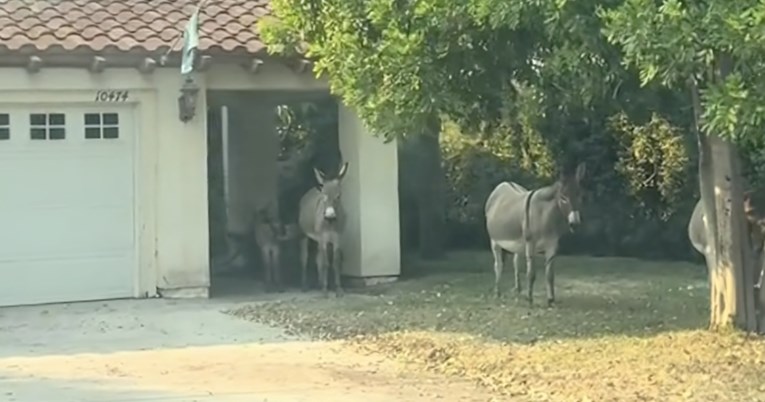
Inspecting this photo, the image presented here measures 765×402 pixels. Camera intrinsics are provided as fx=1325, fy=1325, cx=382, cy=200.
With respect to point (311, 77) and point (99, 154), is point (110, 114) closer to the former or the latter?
point (99, 154)

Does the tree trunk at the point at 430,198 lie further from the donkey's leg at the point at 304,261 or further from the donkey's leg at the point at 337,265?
the donkey's leg at the point at 337,265

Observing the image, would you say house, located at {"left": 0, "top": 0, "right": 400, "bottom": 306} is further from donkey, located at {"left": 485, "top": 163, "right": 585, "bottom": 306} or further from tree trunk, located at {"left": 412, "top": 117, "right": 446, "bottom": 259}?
tree trunk, located at {"left": 412, "top": 117, "right": 446, "bottom": 259}

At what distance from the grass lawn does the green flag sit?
3.02 meters

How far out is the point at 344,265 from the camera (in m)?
18.5

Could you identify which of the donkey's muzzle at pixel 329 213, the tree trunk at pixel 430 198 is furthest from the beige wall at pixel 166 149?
the tree trunk at pixel 430 198

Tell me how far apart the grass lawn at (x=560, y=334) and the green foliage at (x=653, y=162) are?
7.16 ft

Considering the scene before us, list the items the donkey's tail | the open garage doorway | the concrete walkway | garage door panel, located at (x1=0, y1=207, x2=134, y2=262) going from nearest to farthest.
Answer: the concrete walkway, the donkey's tail, garage door panel, located at (x1=0, y1=207, x2=134, y2=262), the open garage doorway

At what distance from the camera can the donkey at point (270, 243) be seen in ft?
61.1

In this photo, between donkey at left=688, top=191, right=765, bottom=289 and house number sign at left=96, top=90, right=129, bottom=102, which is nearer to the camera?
donkey at left=688, top=191, right=765, bottom=289

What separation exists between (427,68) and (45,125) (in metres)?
6.23

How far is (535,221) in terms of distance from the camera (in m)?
15.4

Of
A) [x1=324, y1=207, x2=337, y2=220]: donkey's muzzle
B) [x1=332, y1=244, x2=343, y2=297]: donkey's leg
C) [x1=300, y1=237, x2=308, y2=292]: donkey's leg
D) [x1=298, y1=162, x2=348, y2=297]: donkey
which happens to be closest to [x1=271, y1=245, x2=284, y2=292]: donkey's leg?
[x1=300, y1=237, x2=308, y2=292]: donkey's leg

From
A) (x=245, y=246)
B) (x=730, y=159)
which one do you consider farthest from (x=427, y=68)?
(x=245, y=246)

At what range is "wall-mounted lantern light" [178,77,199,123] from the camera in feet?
54.2
